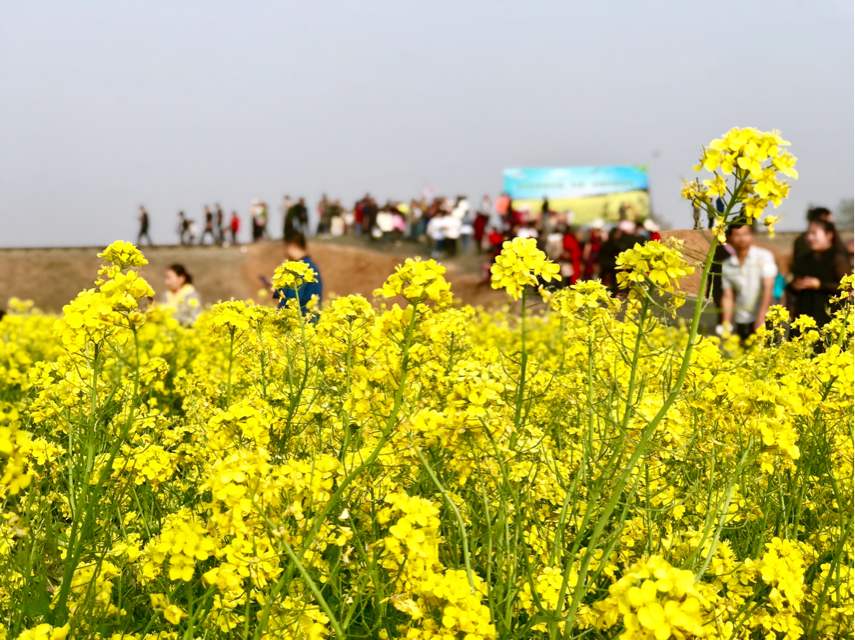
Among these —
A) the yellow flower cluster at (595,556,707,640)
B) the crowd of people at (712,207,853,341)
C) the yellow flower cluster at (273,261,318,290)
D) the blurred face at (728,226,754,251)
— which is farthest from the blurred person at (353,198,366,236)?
the yellow flower cluster at (595,556,707,640)

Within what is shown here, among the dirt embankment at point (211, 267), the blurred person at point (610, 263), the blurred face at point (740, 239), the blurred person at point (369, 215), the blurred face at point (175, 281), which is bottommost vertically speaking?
the dirt embankment at point (211, 267)

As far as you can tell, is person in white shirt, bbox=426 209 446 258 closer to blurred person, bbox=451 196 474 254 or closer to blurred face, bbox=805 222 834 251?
blurred person, bbox=451 196 474 254

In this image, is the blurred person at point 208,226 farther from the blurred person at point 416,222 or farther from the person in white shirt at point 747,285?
the person in white shirt at point 747,285

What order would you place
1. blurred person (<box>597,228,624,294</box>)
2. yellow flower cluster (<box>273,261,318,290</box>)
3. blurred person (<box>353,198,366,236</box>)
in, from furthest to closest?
blurred person (<box>353,198,366,236</box>)
blurred person (<box>597,228,624,294</box>)
yellow flower cluster (<box>273,261,318,290</box>)

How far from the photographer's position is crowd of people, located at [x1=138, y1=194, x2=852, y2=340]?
5238 mm

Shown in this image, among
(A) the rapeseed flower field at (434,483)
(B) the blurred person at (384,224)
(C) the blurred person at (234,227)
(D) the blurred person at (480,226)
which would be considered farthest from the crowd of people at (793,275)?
(C) the blurred person at (234,227)

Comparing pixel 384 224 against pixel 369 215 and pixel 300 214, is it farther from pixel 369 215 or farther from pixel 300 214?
pixel 300 214

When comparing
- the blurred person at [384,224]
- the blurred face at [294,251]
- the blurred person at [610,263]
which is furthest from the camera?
the blurred person at [384,224]

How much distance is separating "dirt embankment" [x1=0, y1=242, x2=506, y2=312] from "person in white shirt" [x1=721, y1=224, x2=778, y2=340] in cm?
1880

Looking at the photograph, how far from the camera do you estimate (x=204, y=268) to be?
27.1 m

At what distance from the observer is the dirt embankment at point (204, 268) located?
83.8 ft

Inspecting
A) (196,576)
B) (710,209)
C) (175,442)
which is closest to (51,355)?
(175,442)

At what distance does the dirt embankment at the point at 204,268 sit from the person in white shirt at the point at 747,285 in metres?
18.8

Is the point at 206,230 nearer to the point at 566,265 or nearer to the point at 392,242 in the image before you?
the point at 392,242
